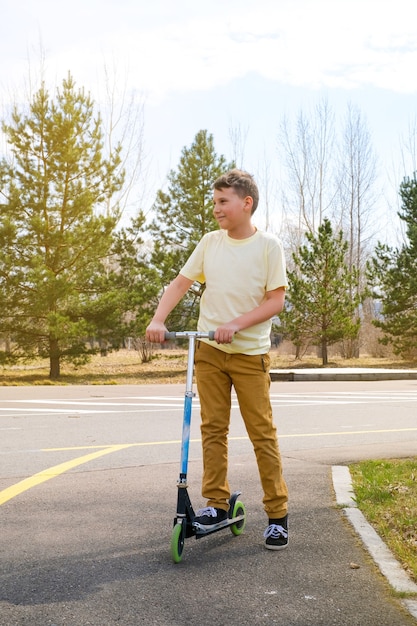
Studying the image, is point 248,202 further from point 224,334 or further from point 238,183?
point 224,334

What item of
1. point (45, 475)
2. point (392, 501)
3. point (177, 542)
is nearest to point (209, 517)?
point (177, 542)

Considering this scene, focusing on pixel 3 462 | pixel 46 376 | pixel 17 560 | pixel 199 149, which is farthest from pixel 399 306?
pixel 17 560

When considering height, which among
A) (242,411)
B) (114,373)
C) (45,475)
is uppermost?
(242,411)

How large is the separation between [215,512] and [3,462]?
3210mm

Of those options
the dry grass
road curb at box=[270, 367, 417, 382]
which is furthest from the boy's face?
road curb at box=[270, 367, 417, 382]

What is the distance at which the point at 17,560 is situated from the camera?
386 cm

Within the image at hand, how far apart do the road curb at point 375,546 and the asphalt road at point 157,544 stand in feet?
0.16

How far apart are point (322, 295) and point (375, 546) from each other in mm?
26308

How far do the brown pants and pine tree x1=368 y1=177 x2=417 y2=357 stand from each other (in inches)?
1143

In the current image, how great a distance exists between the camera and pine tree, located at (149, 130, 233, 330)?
2839cm

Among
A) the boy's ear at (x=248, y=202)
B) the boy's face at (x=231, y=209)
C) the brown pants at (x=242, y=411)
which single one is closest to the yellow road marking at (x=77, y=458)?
the brown pants at (x=242, y=411)

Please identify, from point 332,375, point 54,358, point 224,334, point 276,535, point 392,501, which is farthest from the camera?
point 54,358

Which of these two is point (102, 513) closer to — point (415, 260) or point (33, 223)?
point (33, 223)

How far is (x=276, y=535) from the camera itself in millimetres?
4117
